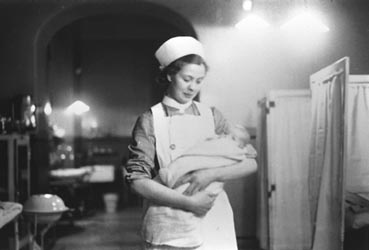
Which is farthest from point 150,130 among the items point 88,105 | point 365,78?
point 365,78

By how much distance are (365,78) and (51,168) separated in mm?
834

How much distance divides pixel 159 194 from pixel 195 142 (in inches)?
5.3

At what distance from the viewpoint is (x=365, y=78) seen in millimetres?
1256

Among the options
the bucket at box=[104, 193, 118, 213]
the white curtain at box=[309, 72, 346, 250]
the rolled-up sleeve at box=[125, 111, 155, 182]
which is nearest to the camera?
the rolled-up sleeve at box=[125, 111, 155, 182]

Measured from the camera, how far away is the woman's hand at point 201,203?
112 cm

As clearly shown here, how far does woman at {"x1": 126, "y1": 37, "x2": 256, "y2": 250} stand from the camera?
1.09 meters

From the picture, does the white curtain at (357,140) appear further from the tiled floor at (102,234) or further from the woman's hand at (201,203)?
the tiled floor at (102,234)

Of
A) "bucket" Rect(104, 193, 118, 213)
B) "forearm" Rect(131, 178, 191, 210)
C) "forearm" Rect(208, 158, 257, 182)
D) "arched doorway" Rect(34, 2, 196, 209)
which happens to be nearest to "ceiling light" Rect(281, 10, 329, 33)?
"arched doorway" Rect(34, 2, 196, 209)

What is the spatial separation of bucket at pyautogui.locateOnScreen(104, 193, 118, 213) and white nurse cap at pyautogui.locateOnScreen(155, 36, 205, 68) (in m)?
0.43

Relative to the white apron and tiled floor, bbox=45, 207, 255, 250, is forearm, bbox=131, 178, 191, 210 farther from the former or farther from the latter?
tiled floor, bbox=45, 207, 255, 250

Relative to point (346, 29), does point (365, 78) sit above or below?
below

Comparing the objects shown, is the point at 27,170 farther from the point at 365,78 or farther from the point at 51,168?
the point at 365,78

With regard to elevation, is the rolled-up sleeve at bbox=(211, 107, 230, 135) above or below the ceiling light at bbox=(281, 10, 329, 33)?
below

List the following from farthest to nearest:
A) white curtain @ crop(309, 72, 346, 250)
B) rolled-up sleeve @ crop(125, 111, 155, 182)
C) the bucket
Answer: the bucket
white curtain @ crop(309, 72, 346, 250)
rolled-up sleeve @ crop(125, 111, 155, 182)
